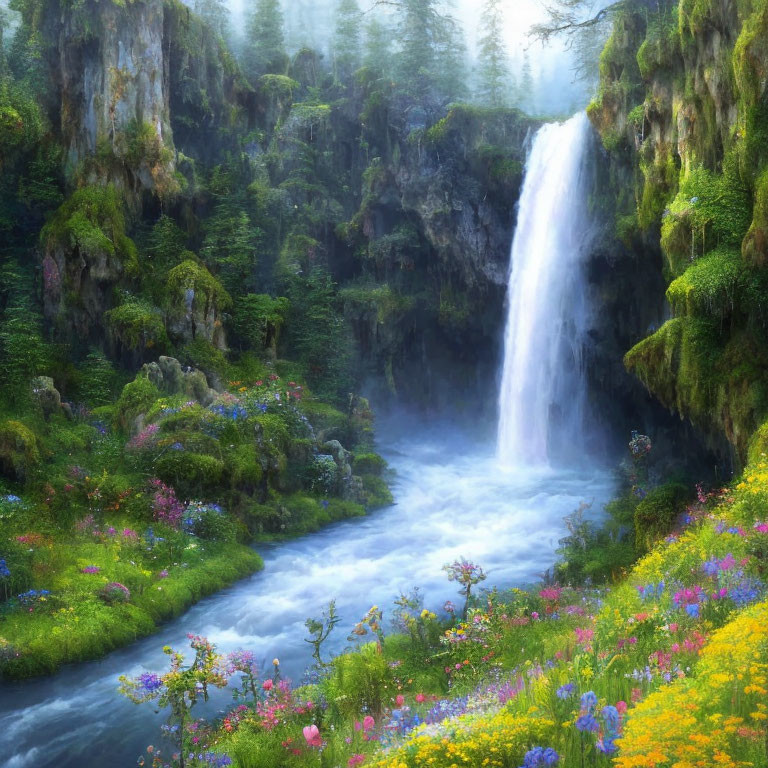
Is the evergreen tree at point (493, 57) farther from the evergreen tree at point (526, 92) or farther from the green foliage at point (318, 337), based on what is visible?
the green foliage at point (318, 337)

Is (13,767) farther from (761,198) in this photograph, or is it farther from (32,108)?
(32,108)

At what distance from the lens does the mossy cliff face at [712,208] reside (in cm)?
1005

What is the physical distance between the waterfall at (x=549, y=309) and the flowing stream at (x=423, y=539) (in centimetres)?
5

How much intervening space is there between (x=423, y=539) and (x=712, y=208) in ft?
28.5

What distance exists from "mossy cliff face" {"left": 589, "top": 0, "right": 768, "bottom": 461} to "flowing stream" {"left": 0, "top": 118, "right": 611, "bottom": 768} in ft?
15.1

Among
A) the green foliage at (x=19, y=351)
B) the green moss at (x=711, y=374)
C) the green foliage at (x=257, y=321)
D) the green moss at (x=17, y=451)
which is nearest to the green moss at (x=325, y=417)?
the green foliage at (x=257, y=321)

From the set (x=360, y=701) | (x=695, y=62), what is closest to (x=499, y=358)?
(x=695, y=62)

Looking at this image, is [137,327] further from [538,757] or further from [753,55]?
[538,757]

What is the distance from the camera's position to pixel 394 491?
1956 centimetres

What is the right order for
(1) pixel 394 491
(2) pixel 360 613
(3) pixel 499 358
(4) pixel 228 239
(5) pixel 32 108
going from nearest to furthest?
1. (2) pixel 360 613
2. (1) pixel 394 491
3. (5) pixel 32 108
4. (4) pixel 228 239
5. (3) pixel 499 358

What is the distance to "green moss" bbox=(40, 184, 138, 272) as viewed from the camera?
66.6ft

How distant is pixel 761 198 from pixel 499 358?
16.2m

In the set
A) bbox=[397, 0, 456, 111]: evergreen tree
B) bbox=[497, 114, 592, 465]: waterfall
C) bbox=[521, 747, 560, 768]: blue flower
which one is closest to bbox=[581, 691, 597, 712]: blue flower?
bbox=[521, 747, 560, 768]: blue flower

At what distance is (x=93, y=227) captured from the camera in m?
20.6
